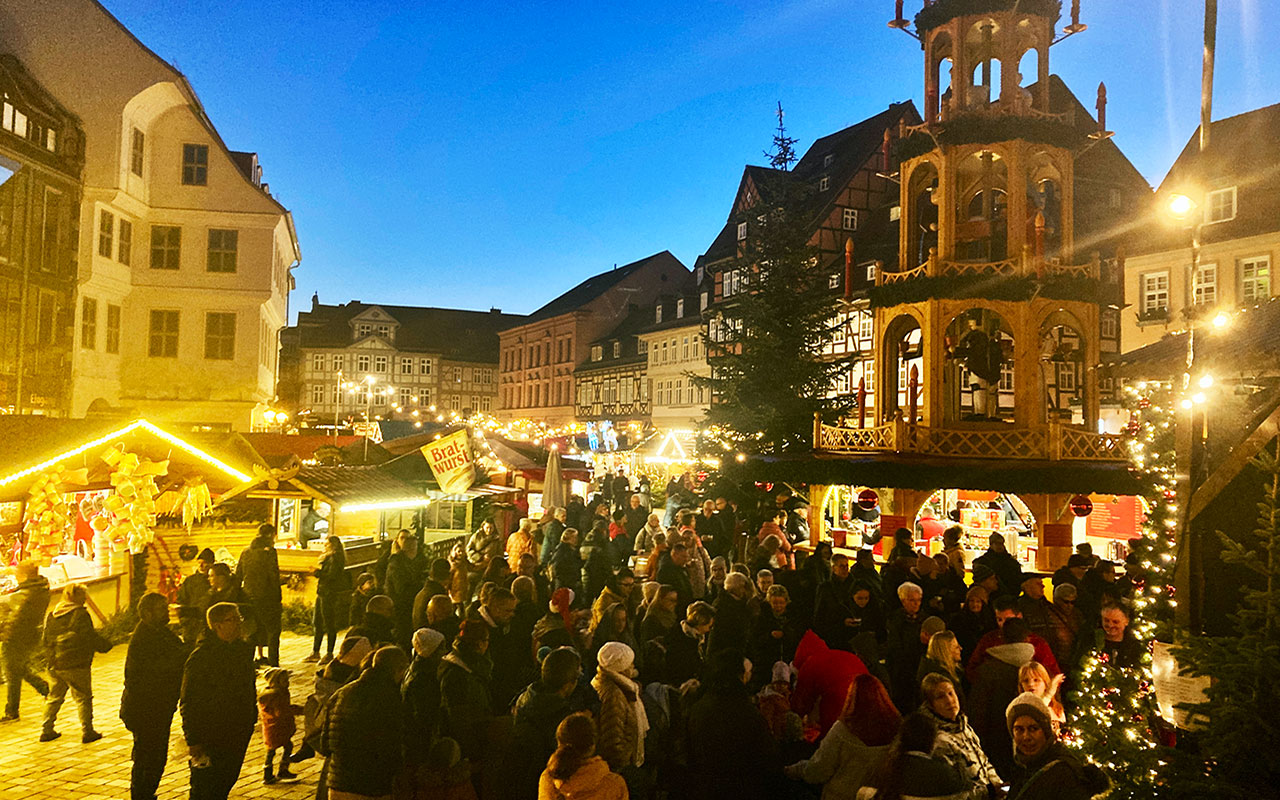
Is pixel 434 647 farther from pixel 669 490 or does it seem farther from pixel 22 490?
pixel 669 490

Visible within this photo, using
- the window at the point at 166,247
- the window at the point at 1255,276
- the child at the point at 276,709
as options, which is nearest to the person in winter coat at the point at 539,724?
the child at the point at 276,709

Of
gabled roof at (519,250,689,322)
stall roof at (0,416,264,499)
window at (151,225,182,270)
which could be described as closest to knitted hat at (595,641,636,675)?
stall roof at (0,416,264,499)

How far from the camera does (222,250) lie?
30406 mm

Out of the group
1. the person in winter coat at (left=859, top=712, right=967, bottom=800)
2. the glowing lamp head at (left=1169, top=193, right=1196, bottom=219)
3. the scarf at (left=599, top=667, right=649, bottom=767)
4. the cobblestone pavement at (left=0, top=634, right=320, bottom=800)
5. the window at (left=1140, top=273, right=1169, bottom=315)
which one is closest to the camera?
the person in winter coat at (left=859, top=712, right=967, bottom=800)

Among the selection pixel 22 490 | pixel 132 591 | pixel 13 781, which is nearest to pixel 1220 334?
pixel 13 781

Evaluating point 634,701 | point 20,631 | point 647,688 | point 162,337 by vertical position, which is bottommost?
point 20,631

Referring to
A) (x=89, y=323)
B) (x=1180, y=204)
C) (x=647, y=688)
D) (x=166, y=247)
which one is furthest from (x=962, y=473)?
(x=166, y=247)

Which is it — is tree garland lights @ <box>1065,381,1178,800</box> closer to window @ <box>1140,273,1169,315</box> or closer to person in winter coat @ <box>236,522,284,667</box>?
person in winter coat @ <box>236,522,284,667</box>

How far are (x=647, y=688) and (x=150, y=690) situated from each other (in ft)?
11.9

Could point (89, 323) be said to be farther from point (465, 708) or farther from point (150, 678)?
point (465, 708)

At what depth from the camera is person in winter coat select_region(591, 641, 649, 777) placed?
19.0 feet

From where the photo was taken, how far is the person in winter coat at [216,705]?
254 inches

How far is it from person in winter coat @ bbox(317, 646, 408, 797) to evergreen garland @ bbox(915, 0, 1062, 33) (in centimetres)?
2059

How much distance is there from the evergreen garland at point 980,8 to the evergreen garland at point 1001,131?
2341mm
